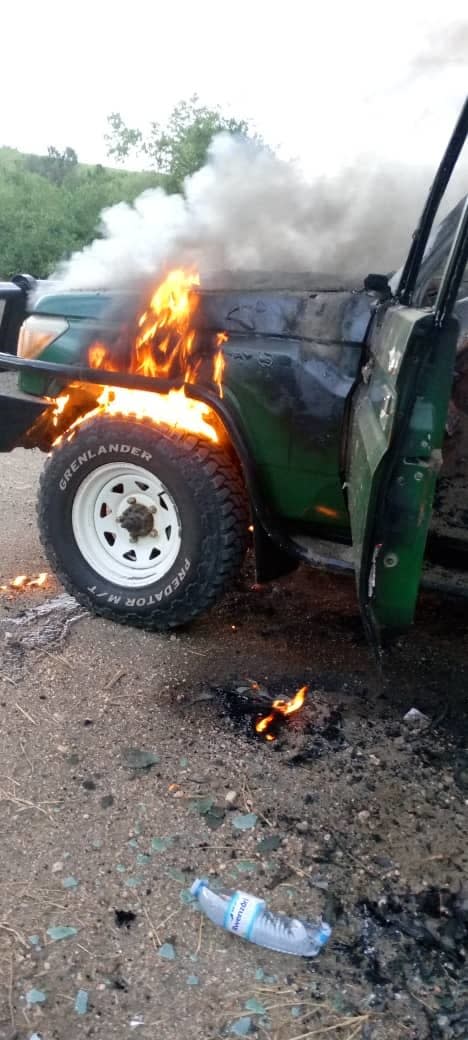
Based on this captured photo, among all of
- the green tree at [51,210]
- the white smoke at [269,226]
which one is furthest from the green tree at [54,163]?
the white smoke at [269,226]

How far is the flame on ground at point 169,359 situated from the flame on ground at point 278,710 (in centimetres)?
123

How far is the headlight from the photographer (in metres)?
3.87

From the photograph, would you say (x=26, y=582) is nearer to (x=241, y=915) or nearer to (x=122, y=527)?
(x=122, y=527)

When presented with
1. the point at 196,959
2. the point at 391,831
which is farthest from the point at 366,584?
the point at 196,959

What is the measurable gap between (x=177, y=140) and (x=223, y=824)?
13.0m

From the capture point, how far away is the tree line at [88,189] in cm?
1283

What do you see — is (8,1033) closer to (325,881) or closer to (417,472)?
(325,881)

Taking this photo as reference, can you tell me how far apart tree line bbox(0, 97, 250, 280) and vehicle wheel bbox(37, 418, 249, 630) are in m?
9.26

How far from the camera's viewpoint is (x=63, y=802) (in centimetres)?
269

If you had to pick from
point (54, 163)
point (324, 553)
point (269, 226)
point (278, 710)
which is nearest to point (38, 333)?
point (269, 226)

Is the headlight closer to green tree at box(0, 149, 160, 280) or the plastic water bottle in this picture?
the plastic water bottle

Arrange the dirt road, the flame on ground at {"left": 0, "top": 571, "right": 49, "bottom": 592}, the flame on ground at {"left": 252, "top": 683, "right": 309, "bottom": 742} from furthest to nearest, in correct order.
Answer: the flame on ground at {"left": 0, "top": 571, "right": 49, "bottom": 592} < the flame on ground at {"left": 252, "top": 683, "right": 309, "bottom": 742} < the dirt road

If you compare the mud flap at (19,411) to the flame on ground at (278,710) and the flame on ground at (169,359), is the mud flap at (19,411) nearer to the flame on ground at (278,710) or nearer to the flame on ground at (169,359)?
the flame on ground at (169,359)

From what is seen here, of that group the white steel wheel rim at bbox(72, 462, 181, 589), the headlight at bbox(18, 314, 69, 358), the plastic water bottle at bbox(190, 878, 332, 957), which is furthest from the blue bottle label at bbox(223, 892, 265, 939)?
the headlight at bbox(18, 314, 69, 358)
